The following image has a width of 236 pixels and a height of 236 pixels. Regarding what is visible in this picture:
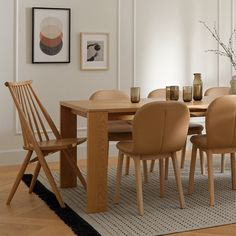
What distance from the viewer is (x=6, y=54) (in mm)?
5504

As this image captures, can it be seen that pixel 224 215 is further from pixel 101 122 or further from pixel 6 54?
pixel 6 54

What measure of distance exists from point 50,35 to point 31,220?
266 cm

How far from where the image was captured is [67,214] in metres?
3.67

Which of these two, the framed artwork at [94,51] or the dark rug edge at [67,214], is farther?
the framed artwork at [94,51]

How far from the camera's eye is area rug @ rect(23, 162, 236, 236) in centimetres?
337

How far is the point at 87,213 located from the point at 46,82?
235cm

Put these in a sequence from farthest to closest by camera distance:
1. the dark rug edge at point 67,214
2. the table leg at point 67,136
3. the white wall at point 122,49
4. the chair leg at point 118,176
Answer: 1. the white wall at point 122,49
2. the table leg at point 67,136
3. the chair leg at point 118,176
4. the dark rug edge at point 67,214

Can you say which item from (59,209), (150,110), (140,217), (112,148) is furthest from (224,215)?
(112,148)

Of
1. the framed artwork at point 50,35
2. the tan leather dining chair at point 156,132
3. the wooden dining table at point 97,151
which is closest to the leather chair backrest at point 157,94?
the framed artwork at point 50,35

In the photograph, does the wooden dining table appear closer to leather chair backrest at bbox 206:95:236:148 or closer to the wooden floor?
the wooden floor

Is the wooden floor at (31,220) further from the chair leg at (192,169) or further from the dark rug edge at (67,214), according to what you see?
the chair leg at (192,169)

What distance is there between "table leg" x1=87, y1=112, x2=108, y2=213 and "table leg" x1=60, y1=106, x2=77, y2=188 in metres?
0.76

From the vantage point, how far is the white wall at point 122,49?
5.55 meters

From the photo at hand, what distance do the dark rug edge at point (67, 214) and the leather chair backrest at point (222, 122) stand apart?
1160 millimetres
